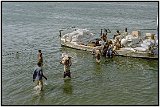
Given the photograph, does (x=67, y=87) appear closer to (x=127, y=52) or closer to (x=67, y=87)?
(x=67, y=87)

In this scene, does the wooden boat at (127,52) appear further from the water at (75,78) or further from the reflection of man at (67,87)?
the reflection of man at (67,87)

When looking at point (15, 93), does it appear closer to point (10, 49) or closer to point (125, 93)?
point (125, 93)

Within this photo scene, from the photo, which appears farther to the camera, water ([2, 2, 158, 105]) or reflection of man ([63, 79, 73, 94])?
reflection of man ([63, 79, 73, 94])

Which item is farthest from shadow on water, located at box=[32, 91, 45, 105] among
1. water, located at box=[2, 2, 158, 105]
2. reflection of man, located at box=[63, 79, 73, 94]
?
reflection of man, located at box=[63, 79, 73, 94]

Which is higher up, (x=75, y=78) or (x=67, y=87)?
(x=75, y=78)

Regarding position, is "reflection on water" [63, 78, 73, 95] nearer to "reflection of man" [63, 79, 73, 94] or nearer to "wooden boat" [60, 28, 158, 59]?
"reflection of man" [63, 79, 73, 94]

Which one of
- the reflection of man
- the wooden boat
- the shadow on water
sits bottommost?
the shadow on water

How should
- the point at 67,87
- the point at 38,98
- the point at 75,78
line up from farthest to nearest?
the point at 75,78, the point at 67,87, the point at 38,98

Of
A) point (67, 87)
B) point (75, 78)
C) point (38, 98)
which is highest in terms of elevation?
point (75, 78)

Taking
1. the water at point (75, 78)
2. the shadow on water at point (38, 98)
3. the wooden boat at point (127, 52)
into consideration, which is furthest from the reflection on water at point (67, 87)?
the wooden boat at point (127, 52)

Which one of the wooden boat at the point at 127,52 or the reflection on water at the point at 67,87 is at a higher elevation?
the wooden boat at the point at 127,52

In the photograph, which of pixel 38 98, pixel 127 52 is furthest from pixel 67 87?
pixel 127 52

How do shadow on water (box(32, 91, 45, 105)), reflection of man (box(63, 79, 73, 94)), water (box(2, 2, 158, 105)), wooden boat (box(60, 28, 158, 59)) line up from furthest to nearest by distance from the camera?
wooden boat (box(60, 28, 158, 59))
reflection of man (box(63, 79, 73, 94))
water (box(2, 2, 158, 105))
shadow on water (box(32, 91, 45, 105))

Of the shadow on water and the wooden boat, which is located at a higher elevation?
the wooden boat
